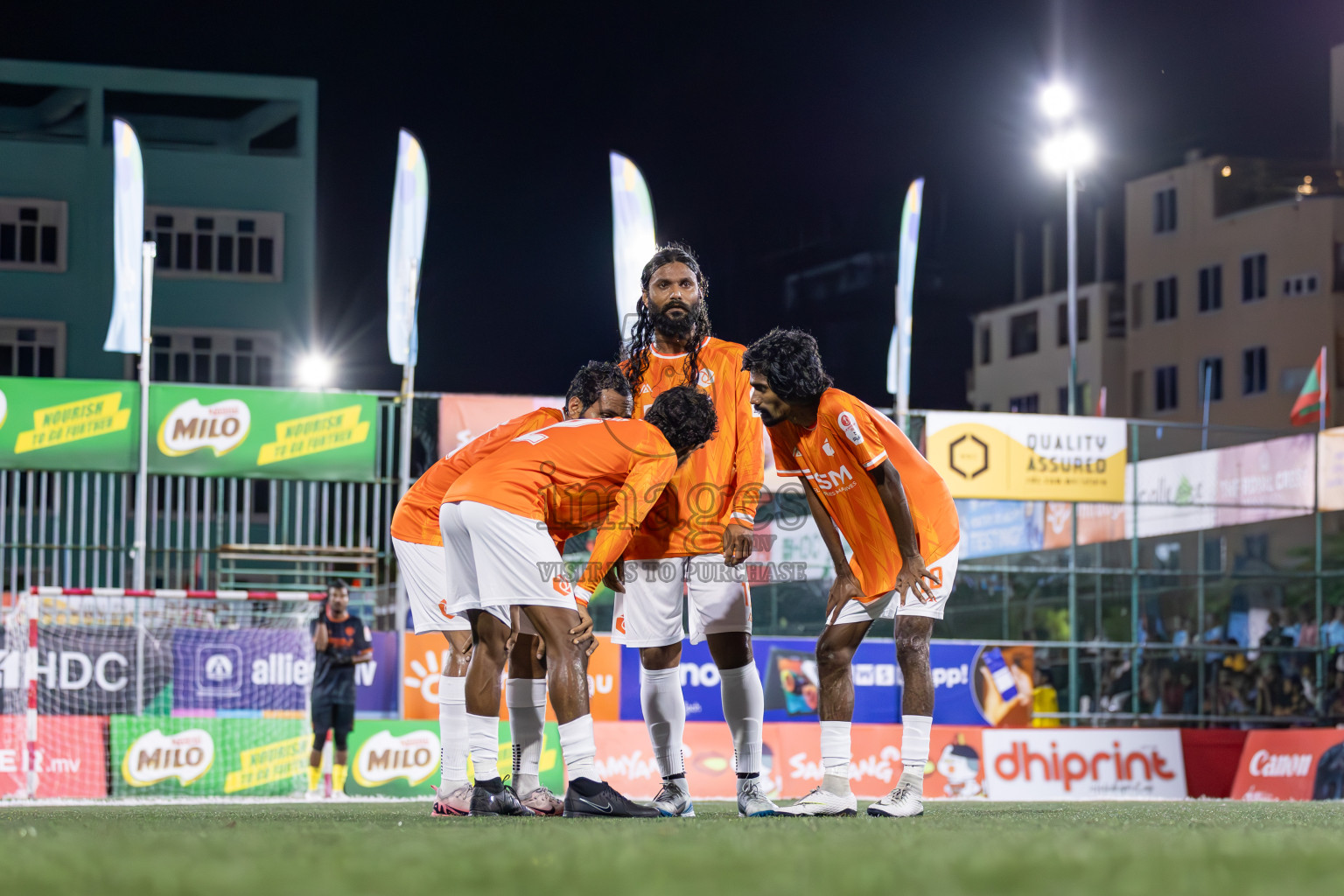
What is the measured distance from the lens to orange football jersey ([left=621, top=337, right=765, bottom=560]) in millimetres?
6594

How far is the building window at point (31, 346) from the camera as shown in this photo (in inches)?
1436

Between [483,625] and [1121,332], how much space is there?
52.2m

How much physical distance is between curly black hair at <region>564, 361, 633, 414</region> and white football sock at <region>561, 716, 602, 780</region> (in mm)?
1421

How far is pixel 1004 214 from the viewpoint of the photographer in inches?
2400

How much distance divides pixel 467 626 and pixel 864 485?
6.92ft

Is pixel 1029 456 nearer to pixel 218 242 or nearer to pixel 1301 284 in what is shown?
pixel 218 242

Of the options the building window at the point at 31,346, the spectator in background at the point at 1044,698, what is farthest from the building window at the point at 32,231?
the spectator in background at the point at 1044,698

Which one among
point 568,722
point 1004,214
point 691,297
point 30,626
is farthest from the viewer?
point 1004,214

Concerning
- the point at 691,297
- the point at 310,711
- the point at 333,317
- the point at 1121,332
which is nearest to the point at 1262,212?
the point at 1121,332

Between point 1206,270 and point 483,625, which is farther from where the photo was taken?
point 1206,270

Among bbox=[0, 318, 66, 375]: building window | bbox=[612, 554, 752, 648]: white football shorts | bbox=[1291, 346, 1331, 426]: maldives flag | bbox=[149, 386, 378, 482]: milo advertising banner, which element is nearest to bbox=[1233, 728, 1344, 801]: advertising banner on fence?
bbox=[1291, 346, 1331, 426]: maldives flag

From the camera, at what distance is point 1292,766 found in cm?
1683

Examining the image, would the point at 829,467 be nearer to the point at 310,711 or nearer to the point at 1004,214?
the point at 310,711

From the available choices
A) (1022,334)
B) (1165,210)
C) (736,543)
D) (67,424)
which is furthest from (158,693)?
(1022,334)
